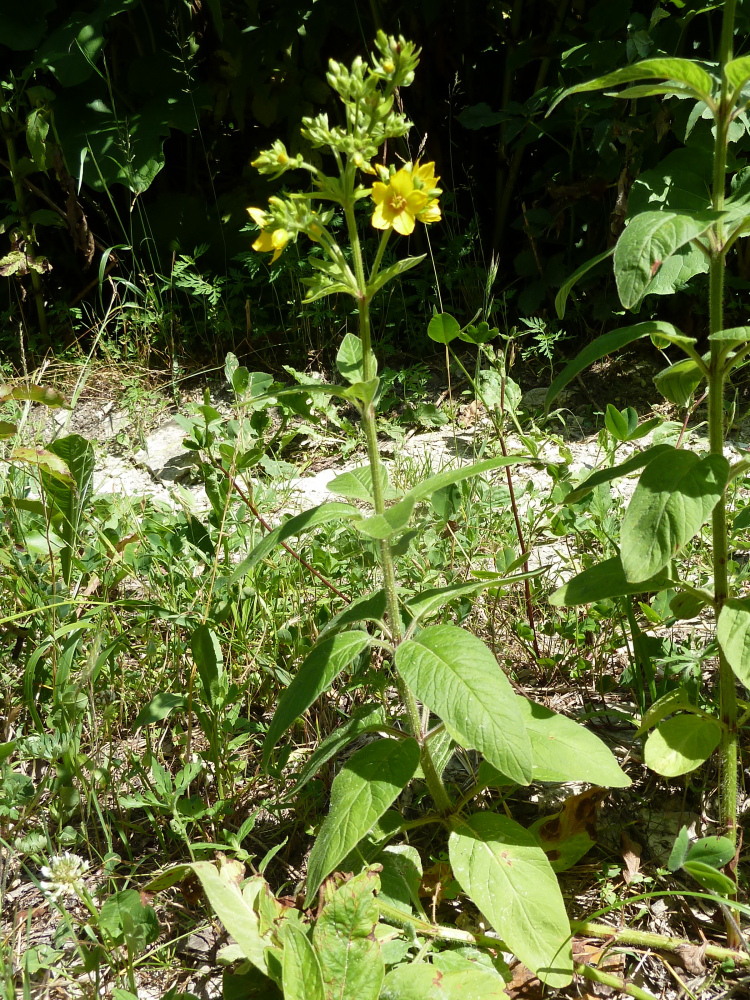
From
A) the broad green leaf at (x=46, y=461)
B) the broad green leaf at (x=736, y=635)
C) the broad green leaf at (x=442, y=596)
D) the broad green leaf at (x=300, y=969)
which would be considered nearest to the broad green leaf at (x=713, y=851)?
the broad green leaf at (x=736, y=635)

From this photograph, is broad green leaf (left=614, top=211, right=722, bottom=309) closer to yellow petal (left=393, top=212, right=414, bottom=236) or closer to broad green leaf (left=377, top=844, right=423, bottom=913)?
yellow petal (left=393, top=212, right=414, bottom=236)

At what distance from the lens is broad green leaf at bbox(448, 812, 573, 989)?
1249 millimetres

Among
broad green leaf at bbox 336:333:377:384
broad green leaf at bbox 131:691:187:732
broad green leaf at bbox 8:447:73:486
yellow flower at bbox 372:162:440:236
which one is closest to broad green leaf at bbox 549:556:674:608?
broad green leaf at bbox 336:333:377:384

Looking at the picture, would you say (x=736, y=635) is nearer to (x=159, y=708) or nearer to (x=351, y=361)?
(x=351, y=361)

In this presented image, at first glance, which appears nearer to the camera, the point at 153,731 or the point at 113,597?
the point at 153,731

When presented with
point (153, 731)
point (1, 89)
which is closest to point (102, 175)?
point (1, 89)

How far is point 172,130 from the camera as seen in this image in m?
4.30

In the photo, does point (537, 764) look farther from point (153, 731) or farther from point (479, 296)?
point (479, 296)

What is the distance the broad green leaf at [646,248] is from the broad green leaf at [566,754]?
1.98 feet

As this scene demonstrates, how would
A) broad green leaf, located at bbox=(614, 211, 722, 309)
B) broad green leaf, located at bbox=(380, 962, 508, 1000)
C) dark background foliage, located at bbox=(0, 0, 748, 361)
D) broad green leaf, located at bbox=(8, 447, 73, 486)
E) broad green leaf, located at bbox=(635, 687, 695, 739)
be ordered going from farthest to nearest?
dark background foliage, located at bbox=(0, 0, 748, 361)
broad green leaf, located at bbox=(8, 447, 73, 486)
broad green leaf, located at bbox=(635, 687, 695, 739)
broad green leaf, located at bbox=(380, 962, 508, 1000)
broad green leaf, located at bbox=(614, 211, 722, 309)

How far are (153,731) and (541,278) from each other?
2.51 meters

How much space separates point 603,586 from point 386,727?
0.42 meters

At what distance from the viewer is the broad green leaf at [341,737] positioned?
4.54ft

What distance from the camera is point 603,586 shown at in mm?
1357
